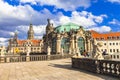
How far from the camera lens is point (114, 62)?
40.6 feet

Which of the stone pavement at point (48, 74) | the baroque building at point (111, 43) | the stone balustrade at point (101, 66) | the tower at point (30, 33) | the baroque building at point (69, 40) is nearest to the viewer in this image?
the stone balustrade at point (101, 66)

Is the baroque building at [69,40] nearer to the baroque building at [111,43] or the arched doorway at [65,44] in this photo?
the arched doorway at [65,44]

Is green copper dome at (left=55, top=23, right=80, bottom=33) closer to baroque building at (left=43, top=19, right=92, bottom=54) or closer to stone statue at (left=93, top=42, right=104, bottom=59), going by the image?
baroque building at (left=43, top=19, right=92, bottom=54)

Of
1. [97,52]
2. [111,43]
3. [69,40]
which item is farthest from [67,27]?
[97,52]

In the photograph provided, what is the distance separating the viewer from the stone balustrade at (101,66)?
12.4 meters

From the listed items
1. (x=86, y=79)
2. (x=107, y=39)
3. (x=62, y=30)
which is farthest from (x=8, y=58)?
(x=107, y=39)

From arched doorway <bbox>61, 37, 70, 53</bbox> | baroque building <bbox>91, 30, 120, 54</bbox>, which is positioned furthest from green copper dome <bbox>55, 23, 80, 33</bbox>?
baroque building <bbox>91, 30, 120, 54</bbox>

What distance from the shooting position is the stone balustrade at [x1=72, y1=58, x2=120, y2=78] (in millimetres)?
12359

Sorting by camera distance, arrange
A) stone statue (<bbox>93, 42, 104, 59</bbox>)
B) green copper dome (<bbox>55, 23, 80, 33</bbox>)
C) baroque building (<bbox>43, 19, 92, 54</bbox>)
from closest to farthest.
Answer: stone statue (<bbox>93, 42, 104, 59</bbox>) → baroque building (<bbox>43, 19, 92, 54</bbox>) → green copper dome (<bbox>55, 23, 80, 33</bbox>)

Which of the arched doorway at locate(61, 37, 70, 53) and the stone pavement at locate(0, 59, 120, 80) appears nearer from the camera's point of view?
the stone pavement at locate(0, 59, 120, 80)

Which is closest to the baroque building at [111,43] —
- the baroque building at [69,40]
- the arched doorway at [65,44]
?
the baroque building at [69,40]

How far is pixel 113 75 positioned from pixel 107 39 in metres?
94.6

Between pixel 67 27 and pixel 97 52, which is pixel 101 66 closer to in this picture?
pixel 97 52

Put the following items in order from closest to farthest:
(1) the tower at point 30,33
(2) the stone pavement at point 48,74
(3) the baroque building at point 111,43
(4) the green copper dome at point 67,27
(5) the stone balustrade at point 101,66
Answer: (5) the stone balustrade at point 101,66
(2) the stone pavement at point 48,74
(4) the green copper dome at point 67,27
(3) the baroque building at point 111,43
(1) the tower at point 30,33
